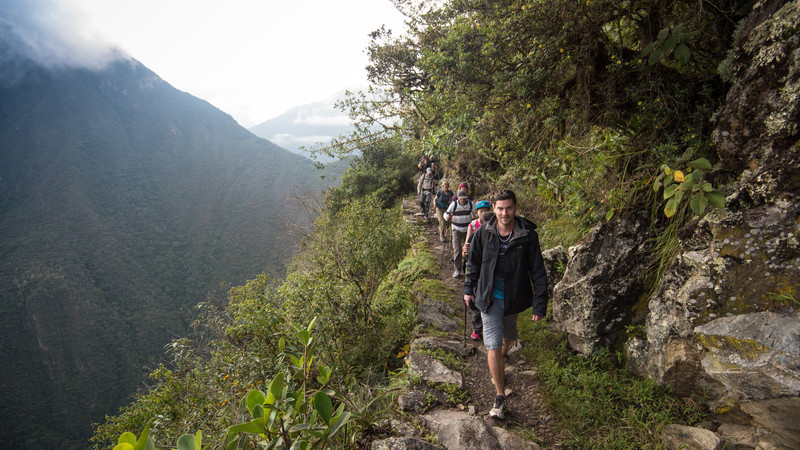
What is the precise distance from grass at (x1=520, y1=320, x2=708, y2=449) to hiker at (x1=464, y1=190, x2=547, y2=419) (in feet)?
2.09

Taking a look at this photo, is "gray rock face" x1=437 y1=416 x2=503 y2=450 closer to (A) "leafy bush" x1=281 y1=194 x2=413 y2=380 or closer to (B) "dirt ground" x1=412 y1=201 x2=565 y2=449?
(B) "dirt ground" x1=412 y1=201 x2=565 y2=449

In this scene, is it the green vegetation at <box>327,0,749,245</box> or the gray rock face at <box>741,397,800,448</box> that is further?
the green vegetation at <box>327,0,749,245</box>

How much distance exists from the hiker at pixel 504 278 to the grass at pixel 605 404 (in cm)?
64

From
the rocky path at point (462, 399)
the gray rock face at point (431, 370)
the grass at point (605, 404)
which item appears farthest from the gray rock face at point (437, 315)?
the grass at point (605, 404)

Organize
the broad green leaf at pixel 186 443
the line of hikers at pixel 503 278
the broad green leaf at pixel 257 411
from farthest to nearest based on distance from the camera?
the line of hikers at pixel 503 278
the broad green leaf at pixel 257 411
the broad green leaf at pixel 186 443

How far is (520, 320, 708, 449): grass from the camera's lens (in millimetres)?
2826

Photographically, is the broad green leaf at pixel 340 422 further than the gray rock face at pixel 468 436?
No

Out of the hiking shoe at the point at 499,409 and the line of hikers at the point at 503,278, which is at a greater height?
the line of hikers at the point at 503,278

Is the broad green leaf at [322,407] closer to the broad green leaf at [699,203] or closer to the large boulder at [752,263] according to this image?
the broad green leaf at [699,203]

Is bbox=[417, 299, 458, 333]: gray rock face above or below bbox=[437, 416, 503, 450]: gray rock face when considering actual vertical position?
above

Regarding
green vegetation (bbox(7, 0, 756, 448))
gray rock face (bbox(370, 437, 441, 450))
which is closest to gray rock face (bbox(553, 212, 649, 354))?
green vegetation (bbox(7, 0, 756, 448))

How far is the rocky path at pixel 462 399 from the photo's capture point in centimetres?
283

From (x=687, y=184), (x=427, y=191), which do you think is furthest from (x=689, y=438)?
(x=427, y=191)

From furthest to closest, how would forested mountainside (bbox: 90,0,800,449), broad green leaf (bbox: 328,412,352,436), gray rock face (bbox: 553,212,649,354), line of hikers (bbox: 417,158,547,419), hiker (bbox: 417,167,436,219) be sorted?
hiker (bbox: 417,167,436,219) < gray rock face (bbox: 553,212,649,354) < line of hikers (bbox: 417,158,547,419) < forested mountainside (bbox: 90,0,800,449) < broad green leaf (bbox: 328,412,352,436)
